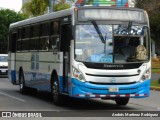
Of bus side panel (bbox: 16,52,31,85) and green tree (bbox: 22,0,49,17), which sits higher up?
green tree (bbox: 22,0,49,17)

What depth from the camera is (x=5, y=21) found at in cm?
7350

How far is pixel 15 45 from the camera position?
2356cm

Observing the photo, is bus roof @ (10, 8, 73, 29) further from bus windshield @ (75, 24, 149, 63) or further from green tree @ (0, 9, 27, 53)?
green tree @ (0, 9, 27, 53)

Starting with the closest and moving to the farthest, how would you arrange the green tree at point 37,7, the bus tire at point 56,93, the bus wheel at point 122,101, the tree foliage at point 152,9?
1. the bus tire at point 56,93
2. the bus wheel at point 122,101
3. the tree foliage at point 152,9
4. the green tree at point 37,7

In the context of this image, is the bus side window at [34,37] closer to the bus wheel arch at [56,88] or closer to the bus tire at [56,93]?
the bus wheel arch at [56,88]

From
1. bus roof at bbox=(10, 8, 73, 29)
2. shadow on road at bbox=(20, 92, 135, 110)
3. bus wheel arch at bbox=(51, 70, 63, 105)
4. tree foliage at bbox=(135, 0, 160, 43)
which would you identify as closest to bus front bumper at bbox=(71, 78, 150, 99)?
shadow on road at bbox=(20, 92, 135, 110)

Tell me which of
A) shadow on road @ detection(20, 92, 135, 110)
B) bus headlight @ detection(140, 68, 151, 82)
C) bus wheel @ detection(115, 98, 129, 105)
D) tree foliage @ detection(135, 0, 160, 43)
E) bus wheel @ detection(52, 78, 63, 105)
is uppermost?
tree foliage @ detection(135, 0, 160, 43)

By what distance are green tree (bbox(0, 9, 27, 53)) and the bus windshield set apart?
57.1 metres

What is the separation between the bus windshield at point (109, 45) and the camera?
15.0 m

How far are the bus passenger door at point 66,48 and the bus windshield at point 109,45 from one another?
50cm

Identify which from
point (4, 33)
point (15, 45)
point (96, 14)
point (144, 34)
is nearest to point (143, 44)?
point (144, 34)

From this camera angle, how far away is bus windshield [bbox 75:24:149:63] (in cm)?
1502

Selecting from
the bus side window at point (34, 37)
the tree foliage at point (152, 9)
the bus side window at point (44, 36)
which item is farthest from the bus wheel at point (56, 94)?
the tree foliage at point (152, 9)

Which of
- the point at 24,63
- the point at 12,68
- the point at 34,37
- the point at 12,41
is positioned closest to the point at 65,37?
the point at 34,37
